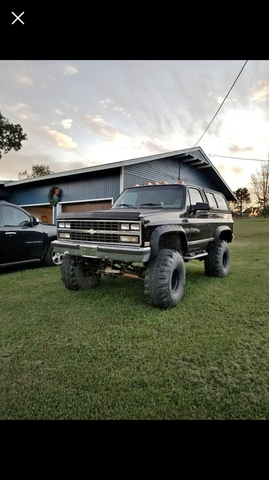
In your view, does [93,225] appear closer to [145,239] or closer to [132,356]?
[145,239]

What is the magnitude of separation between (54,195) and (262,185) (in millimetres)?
33387

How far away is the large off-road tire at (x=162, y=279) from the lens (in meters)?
3.66

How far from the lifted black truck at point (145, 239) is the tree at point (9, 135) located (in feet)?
78.2

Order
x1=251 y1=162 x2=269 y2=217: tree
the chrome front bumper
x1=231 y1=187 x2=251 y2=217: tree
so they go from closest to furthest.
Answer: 1. the chrome front bumper
2. x1=251 y1=162 x2=269 y2=217: tree
3. x1=231 y1=187 x2=251 y2=217: tree

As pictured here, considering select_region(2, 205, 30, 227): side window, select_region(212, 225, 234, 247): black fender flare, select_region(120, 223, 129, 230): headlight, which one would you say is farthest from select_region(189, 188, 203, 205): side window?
select_region(2, 205, 30, 227): side window

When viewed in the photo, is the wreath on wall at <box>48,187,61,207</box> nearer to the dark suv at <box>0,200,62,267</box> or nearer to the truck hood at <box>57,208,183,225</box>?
the dark suv at <box>0,200,62,267</box>

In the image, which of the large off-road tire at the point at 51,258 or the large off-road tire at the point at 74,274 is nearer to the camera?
the large off-road tire at the point at 74,274

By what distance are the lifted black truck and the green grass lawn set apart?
444 millimetres

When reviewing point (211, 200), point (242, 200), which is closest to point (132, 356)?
point (211, 200)

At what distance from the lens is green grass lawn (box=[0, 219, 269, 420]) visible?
188cm

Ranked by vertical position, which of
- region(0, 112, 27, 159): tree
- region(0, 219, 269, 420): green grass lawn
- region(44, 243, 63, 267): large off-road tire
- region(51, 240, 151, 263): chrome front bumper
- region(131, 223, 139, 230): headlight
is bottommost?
region(0, 219, 269, 420): green grass lawn

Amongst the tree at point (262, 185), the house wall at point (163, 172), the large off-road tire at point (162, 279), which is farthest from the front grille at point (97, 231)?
the tree at point (262, 185)

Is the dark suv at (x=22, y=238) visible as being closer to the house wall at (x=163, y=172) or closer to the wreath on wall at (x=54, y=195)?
the house wall at (x=163, y=172)
